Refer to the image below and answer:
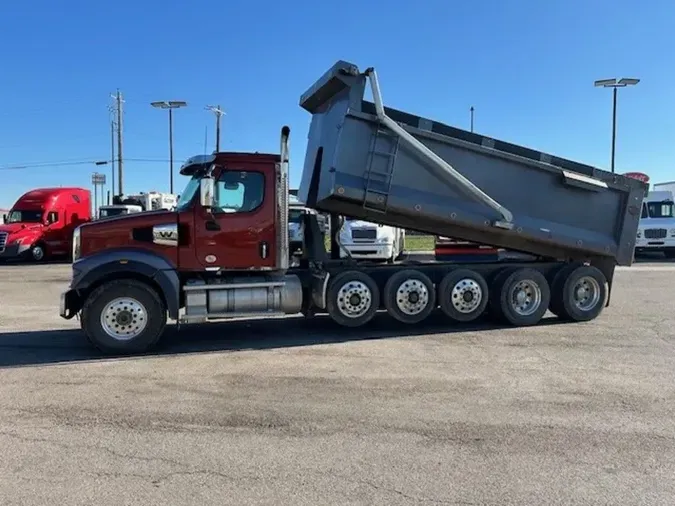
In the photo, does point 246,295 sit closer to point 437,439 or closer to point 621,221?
point 437,439

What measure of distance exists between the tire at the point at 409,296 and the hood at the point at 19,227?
69.1 feet

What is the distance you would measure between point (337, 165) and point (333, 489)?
5.35 metres

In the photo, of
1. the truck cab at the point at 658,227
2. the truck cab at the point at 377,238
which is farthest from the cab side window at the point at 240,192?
the truck cab at the point at 658,227

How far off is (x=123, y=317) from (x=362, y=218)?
377 cm

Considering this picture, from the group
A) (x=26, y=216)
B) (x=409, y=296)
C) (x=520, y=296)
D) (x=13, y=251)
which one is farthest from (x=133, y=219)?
(x=26, y=216)

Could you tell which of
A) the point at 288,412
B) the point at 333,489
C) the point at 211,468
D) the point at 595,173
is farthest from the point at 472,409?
the point at 595,173

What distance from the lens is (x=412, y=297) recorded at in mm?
9250

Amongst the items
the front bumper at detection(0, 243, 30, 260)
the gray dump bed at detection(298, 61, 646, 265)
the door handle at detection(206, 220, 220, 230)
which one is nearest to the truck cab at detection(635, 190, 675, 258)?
the gray dump bed at detection(298, 61, 646, 265)

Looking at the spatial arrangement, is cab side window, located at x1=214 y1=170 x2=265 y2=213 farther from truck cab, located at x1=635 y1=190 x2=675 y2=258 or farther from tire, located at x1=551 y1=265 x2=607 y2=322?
truck cab, located at x1=635 y1=190 x2=675 y2=258

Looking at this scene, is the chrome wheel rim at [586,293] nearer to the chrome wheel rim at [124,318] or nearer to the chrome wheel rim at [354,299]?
the chrome wheel rim at [354,299]

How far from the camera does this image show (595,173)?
995 centimetres

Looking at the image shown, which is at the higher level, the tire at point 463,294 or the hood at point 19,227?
the hood at point 19,227

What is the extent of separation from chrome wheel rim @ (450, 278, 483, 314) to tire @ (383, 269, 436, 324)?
37 centimetres

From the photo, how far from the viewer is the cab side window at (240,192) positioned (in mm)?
8250
